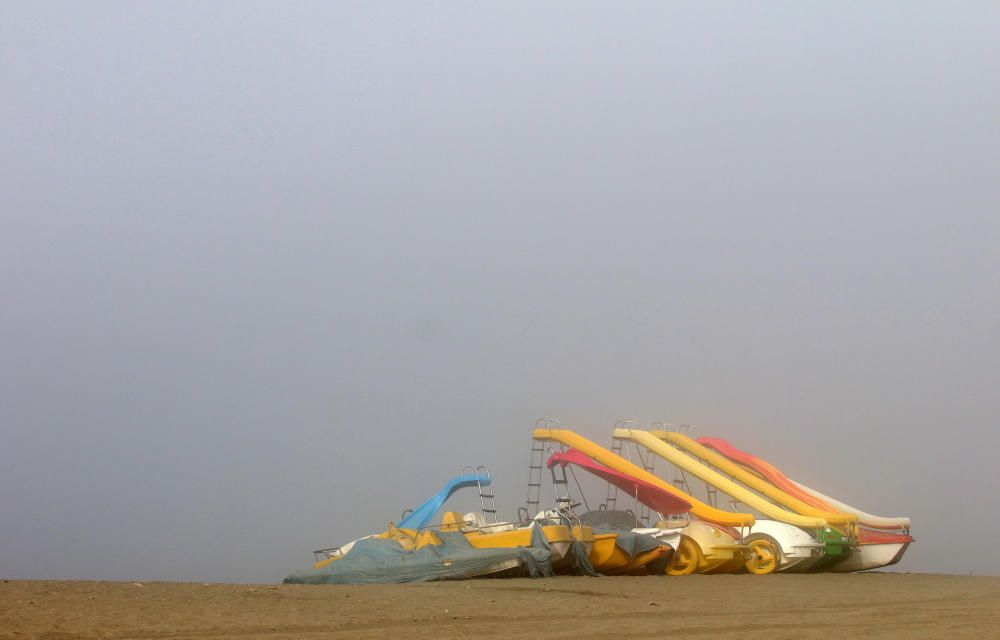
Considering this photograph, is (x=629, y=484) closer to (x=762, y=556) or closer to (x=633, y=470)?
(x=633, y=470)

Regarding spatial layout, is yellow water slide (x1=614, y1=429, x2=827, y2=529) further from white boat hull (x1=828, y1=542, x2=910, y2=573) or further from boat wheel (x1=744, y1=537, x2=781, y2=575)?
white boat hull (x1=828, y1=542, x2=910, y2=573)

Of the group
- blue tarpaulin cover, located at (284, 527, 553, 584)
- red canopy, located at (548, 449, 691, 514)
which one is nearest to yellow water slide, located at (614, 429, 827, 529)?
red canopy, located at (548, 449, 691, 514)

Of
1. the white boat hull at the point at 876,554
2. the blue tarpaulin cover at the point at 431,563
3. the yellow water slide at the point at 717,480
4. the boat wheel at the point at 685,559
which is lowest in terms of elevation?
the white boat hull at the point at 876,554

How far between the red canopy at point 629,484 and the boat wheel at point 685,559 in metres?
2.44

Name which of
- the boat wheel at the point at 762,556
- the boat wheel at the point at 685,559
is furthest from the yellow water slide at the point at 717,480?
the boat wheel at the point at 685,559

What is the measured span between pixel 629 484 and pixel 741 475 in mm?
4686

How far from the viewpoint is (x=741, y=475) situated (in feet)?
89.2

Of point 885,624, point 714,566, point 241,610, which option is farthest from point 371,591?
point 714,566

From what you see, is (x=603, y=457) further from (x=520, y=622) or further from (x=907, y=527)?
(x=520, y=622)

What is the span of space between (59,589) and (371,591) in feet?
12.0

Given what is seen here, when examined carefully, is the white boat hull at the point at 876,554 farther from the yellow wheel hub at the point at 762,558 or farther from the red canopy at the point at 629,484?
the red canopy at the point at 629,484

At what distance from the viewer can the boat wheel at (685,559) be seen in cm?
2010

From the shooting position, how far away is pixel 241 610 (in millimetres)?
10297

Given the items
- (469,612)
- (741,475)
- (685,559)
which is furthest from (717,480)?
(469,612)
